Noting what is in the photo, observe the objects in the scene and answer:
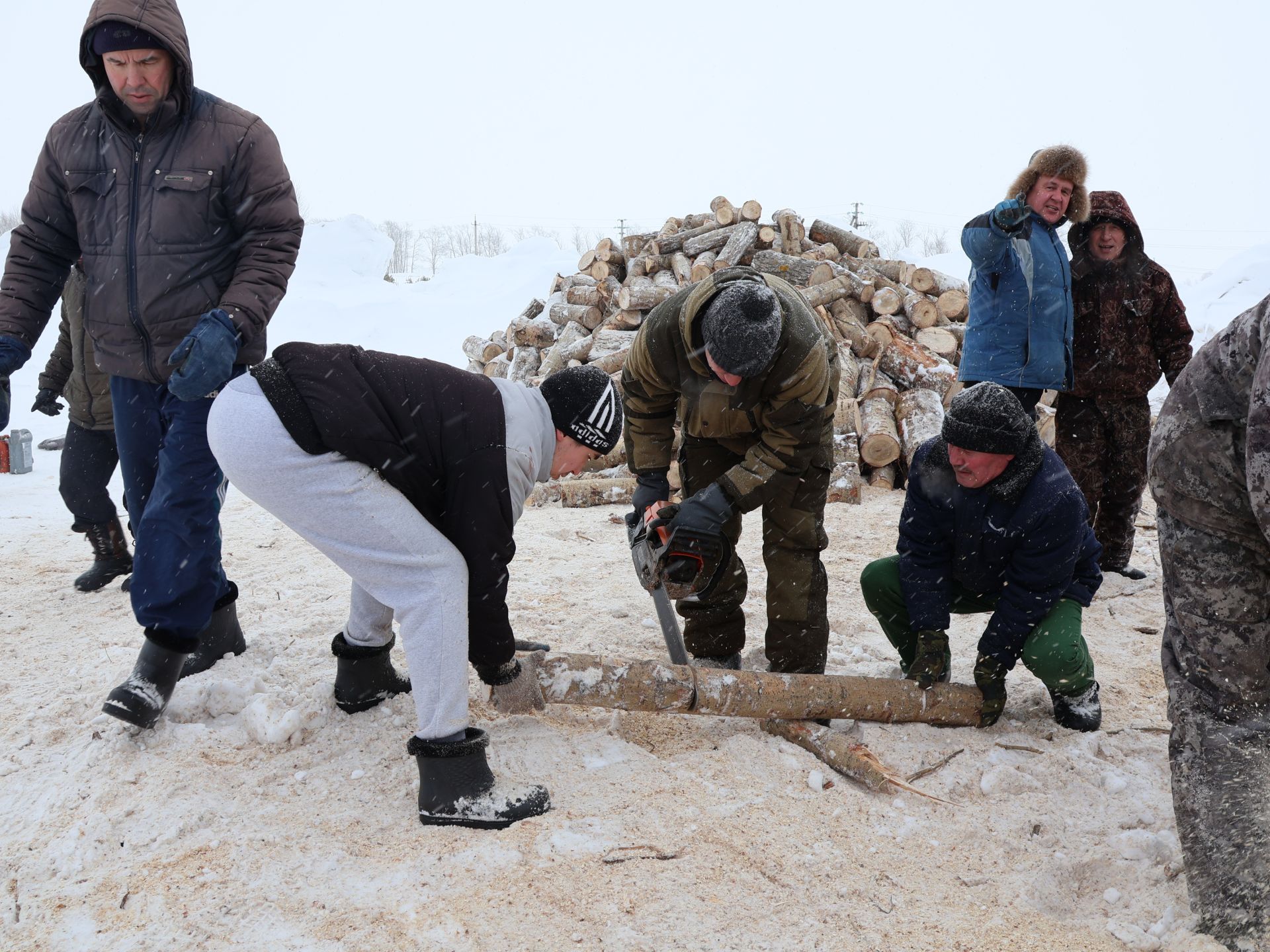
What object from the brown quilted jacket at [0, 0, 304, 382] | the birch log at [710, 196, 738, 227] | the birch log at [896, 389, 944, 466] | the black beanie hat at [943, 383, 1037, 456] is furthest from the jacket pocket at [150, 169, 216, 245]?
the birch log at [710, 196, 738, 227]

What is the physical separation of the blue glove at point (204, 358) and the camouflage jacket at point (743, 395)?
1.32 metres

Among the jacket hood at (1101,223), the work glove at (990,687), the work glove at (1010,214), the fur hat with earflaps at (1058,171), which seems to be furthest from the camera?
the jacket hood at (1101,223)

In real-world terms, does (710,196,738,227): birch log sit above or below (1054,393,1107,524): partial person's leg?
above

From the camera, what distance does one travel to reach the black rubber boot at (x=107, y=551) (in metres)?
4.27

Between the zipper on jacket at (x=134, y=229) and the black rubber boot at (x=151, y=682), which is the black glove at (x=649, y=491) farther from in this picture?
the zipper on jacket at (x=134, y=229)

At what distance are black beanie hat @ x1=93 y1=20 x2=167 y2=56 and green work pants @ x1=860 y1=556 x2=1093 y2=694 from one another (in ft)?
9.58

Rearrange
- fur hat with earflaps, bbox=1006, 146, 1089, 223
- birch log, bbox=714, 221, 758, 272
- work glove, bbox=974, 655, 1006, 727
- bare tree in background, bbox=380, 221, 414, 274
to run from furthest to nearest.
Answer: bare tree in background, bbox=380, 221, 414, 274 → birch log, bbox=714, 221, 758, 272 → fur hat with earflaps, bbox=1006, 146, 1089, 223 → work glove, bbox=974, 655, 1006, 727

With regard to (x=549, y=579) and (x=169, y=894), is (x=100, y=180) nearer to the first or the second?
(x=169, y=894)

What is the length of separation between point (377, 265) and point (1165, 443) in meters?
25.1

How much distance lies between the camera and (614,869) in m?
2.12

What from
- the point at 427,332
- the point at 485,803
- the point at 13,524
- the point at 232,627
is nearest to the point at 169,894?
the point at 485,803

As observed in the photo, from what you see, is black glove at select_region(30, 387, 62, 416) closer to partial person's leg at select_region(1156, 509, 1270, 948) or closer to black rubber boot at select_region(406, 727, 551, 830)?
black rubber boot at select_region(406, 727, 551, 830)

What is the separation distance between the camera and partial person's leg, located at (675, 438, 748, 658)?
3.27 m

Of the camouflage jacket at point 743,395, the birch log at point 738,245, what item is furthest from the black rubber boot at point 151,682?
the birch log at point 738,245
